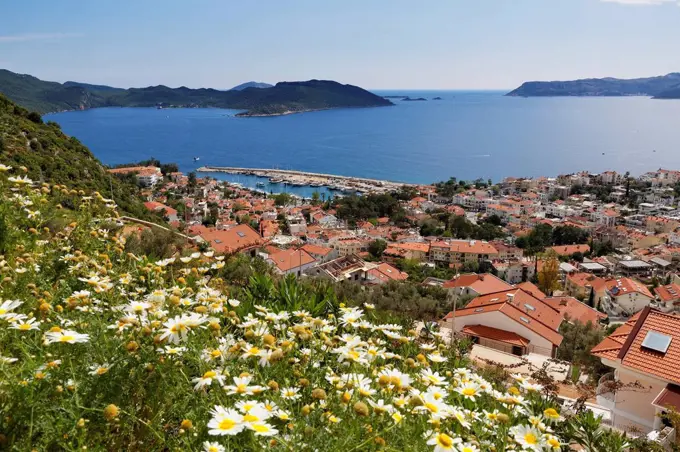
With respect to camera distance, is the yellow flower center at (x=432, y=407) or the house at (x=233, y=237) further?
the house at (x=233, y=237)

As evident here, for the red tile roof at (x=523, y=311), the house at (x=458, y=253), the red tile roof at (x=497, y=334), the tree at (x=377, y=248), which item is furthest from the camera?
the house at (x=458, y=253)

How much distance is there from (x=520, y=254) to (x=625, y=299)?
12.0 meters

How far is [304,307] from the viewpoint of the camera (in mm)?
2627

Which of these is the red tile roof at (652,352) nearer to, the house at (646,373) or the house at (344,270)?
the house at (646,373)

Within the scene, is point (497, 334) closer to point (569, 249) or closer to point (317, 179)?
point (569, 249)

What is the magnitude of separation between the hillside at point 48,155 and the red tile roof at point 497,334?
329 inches

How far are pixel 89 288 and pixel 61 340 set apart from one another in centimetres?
64

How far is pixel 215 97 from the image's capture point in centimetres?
17850

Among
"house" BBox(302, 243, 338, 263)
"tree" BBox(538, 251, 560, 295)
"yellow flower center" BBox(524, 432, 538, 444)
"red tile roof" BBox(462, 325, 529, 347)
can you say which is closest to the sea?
"house" BBox(302, 243, 338, 263)

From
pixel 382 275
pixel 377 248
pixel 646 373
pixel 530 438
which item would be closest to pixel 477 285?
pixel 382 275

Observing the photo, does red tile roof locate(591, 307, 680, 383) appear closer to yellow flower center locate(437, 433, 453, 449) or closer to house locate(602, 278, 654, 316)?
yellow flower center locate(437, 433, 453, 449)

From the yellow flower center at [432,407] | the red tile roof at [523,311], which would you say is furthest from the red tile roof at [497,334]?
the yellow flower center at [432,407]

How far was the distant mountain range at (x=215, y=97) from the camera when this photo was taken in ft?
442

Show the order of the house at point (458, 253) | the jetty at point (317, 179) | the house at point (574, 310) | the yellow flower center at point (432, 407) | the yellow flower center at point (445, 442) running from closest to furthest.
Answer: the yellow flower center at point (445, 442) < the yellow flower center at point (432, 407) < the house at point (574, 310) < the house at point (458, 253) < the jetty at point (317, 179)
